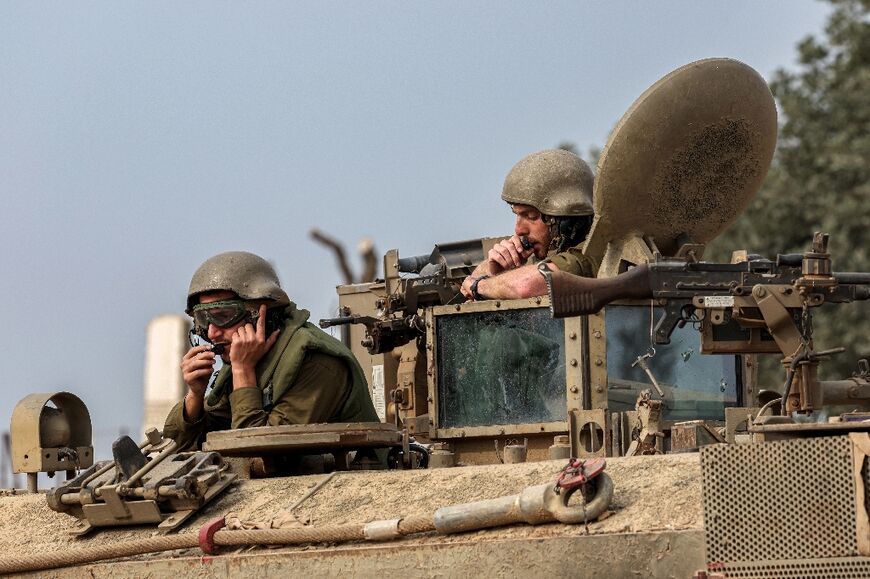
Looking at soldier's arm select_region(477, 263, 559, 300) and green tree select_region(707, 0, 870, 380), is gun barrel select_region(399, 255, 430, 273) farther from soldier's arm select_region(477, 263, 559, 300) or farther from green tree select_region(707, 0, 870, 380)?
green tree select_region(707, 0, 870, 380)

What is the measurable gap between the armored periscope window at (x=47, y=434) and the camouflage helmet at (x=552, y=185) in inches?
103

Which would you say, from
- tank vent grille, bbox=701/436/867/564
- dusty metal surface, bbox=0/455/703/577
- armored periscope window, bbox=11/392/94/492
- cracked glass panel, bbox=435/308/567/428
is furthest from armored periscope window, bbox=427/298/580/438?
tank vent grille, bbox=701/436/867/564

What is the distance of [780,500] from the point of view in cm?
670

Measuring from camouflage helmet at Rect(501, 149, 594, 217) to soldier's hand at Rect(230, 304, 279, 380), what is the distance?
167 cm

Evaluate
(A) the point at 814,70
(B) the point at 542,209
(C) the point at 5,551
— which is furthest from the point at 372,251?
(C) the point at 5,551

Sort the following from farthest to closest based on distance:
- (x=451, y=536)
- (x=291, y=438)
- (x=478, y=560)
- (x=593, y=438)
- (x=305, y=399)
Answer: (x=305, y=399)
(x=593, y=438)
(x=291, y=438)
(x=451, y=536)
(x=478, y=560)

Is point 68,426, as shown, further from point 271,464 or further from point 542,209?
point 542,209

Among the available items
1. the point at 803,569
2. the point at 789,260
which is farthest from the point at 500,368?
the point at 803,569

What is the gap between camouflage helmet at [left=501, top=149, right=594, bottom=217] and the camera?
1041 centimetres

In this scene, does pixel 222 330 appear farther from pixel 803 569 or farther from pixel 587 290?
pixel 803 569

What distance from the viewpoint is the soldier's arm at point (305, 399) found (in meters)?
9.55

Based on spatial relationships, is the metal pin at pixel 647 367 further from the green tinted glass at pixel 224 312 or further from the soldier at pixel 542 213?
the green tinted glass at pixel 224 312

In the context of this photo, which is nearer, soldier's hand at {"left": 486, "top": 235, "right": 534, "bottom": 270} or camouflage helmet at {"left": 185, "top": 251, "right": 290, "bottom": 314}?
camouflage helmet at {"left": 185, "top": 251, "right": 290, "bottom": 314}

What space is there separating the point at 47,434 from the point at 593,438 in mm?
Result: 2877
